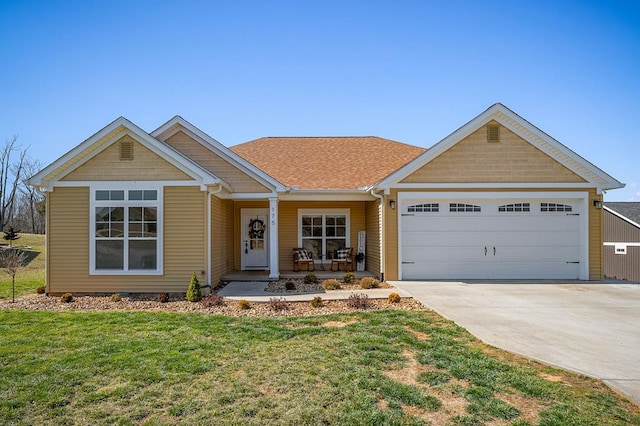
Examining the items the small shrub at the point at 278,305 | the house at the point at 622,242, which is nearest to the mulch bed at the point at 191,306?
the small shrub at the point at 278,305

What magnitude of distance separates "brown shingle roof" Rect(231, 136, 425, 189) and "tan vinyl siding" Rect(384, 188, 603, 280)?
2.29 m

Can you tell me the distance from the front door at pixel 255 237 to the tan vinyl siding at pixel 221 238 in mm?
613

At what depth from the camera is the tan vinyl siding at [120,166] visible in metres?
10.7

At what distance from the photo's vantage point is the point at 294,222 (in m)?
15.8

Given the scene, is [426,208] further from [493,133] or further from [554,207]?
[554,207]

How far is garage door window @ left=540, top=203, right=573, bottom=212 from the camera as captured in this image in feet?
42.0

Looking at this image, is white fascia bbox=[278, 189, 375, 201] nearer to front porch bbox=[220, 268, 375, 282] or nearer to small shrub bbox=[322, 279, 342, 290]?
front porch bbox=[220, 268, 375, 282]

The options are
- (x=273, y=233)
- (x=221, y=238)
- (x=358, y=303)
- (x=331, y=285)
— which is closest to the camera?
(x=358, y=303)

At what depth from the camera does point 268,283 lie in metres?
12.1

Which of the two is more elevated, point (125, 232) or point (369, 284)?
point (125, 232)

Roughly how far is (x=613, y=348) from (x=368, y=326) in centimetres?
362

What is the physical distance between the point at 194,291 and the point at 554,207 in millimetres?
11161

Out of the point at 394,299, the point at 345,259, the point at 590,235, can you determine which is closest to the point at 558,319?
the point at 394,299

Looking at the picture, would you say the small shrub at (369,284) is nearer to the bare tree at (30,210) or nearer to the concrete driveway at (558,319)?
the concrete driveway at (558,319)
